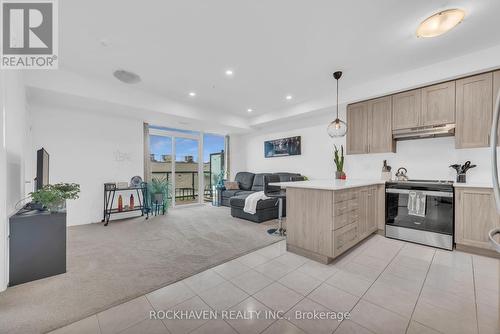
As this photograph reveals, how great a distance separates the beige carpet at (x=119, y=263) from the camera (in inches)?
64.8

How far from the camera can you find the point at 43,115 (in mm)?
3781

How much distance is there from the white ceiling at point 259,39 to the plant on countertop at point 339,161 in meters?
1.39

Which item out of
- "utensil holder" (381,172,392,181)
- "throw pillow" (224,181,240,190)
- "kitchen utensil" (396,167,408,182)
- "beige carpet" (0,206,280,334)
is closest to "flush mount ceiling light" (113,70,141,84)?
"beige carpet" (0,206,280,334)

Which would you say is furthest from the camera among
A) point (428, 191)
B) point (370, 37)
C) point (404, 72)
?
point (404, 72)

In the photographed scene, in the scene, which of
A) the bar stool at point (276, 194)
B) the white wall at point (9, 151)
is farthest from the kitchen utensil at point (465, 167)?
the white wall at point (9, 151)

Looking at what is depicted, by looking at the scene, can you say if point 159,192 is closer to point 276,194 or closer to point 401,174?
point 276,194

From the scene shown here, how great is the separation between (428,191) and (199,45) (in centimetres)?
377

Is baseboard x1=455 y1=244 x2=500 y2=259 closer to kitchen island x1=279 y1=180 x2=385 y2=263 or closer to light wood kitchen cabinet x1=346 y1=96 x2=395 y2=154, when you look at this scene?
kitchen island x1=279 y1=180 x2=385 y2=263

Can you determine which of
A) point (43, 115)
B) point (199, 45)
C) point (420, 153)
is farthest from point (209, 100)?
point (420, 153)

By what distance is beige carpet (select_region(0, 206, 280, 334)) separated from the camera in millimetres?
1646

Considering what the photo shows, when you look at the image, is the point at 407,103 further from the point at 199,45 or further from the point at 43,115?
the point at 43,115

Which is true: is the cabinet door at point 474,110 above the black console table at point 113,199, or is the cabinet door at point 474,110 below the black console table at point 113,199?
above

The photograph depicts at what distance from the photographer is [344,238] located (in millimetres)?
2562

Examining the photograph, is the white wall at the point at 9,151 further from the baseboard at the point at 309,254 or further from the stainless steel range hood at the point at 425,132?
the stainless steel range hood at the point at 425,132
